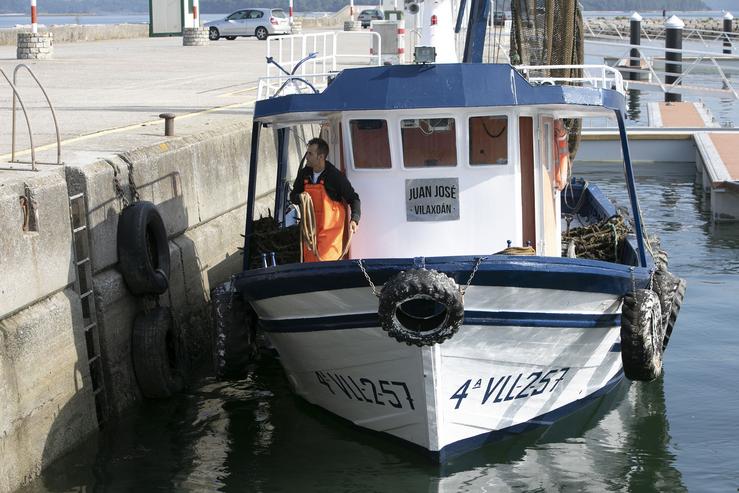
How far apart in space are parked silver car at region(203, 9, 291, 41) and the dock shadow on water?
36.8 metres

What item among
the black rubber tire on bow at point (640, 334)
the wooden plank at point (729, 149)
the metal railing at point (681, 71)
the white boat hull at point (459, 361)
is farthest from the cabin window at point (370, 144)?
the wooden plank at point (729, 149)

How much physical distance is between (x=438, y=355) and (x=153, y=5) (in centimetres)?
2742

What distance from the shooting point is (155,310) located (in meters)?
9.48

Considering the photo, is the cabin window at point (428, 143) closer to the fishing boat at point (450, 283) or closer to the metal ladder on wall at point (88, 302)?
the fishing boat at point (450, 283)

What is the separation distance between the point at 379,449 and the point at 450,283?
1.86 m

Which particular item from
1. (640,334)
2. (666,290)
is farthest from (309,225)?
(666,290)

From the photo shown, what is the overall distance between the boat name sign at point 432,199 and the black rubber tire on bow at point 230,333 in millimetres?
1528

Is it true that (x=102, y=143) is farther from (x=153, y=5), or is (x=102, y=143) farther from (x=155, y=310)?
(x=153, y=5)

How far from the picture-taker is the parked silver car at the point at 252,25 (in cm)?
4516

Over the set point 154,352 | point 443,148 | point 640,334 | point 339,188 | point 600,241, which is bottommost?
point 154,352

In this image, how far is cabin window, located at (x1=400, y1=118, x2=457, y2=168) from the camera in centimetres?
848

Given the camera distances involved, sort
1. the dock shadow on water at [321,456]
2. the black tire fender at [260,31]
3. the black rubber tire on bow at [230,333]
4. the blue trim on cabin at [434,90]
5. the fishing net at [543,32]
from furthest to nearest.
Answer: the black tire fender at [260,31] < the fishing net at [543,32] < the black rubber tire on bow at [230,333] < the blue trim on cabin at [434,90] < the dock shadow on water at [321,456]

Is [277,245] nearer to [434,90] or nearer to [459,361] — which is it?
[434,90]

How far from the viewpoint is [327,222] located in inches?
343
